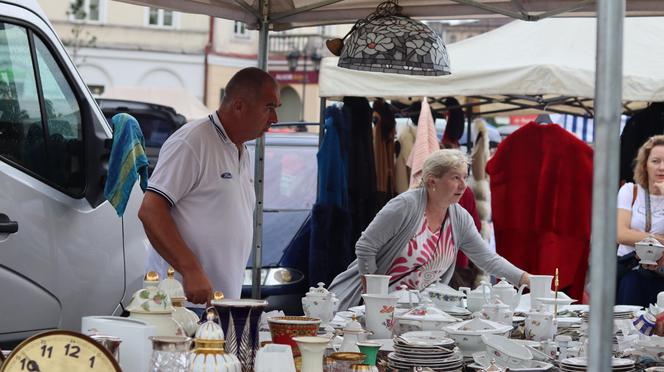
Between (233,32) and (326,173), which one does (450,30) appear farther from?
(326,173)

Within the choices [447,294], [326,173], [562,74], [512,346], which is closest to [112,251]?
[447,294]

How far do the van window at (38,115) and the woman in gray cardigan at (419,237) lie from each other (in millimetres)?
1618

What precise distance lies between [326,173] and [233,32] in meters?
31.5

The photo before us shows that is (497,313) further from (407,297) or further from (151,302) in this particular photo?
(151,302)

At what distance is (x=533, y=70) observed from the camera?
24.8ft

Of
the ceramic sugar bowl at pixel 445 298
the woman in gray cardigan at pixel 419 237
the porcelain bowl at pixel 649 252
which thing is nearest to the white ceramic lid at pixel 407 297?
the ceramic sugar bowl at pixel 445 298

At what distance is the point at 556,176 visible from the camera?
8.30 metres

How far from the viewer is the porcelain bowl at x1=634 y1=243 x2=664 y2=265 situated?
6184 millimetres

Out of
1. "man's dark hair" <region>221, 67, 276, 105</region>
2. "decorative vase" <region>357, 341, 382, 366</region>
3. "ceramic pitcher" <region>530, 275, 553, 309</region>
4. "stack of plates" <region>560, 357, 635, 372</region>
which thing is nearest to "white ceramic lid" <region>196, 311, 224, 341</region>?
"decorative vase" <region>357, 341, 382, 366</region>

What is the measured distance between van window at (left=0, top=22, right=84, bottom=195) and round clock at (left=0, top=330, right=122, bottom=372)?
7.52 ft

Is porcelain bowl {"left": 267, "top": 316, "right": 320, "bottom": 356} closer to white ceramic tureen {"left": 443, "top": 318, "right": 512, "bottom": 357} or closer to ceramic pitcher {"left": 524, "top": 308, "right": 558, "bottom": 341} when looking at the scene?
white ceramic tureen {"left": 443, "top": 318, "right": 512, "bottom": 357}

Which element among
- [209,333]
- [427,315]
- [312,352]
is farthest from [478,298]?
[209,333]

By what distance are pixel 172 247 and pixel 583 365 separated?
1.74 meters

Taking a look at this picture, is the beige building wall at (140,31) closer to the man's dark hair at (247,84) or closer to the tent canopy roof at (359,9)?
the tent canopy roof at (359,9)
